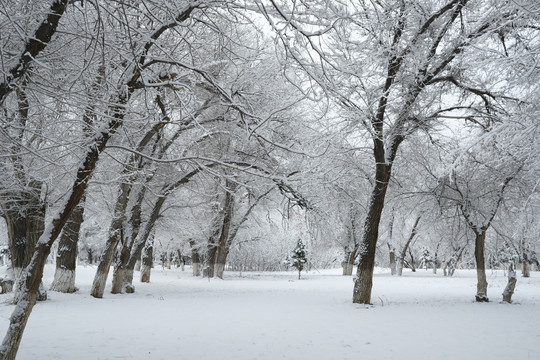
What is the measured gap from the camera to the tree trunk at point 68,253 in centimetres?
1138

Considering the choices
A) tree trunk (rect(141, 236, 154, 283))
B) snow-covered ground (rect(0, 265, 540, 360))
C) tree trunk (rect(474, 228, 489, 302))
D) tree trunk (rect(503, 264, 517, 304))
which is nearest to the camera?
snow-covered ground (rect(0, 265, 540, 360))

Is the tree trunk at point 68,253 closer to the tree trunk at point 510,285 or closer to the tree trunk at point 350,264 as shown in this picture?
the tree trunk at point 510,285

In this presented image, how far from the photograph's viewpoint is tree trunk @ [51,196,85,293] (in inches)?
448

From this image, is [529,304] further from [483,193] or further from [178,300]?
[178,300]

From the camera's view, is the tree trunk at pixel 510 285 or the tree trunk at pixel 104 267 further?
the tree trunk at pixel 510 285

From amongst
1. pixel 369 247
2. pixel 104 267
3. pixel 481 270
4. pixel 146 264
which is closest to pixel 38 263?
pixel 104 267

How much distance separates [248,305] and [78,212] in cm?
607

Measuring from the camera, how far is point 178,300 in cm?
1167

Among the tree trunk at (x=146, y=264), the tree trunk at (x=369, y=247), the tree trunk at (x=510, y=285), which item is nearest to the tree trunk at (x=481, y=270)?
the tree trunk at (x=510, y=285)

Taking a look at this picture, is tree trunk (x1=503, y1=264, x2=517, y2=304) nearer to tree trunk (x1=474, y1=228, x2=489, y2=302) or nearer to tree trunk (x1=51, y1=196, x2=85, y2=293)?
tree trunk (x1=474, y1=228, x2=489, y2=302)

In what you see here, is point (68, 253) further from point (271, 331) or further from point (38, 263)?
point (38, 263)

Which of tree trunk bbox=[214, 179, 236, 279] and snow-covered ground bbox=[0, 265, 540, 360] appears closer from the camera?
snow-covered ground bbox=[0, 265, 540, 360]

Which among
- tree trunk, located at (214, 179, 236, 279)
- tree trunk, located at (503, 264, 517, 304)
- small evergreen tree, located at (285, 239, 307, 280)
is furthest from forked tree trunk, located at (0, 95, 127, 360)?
small evergreen tree, located at (285, 239, 307, 280)

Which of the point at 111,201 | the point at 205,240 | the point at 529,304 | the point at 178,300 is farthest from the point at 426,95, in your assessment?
the point at 205,240
